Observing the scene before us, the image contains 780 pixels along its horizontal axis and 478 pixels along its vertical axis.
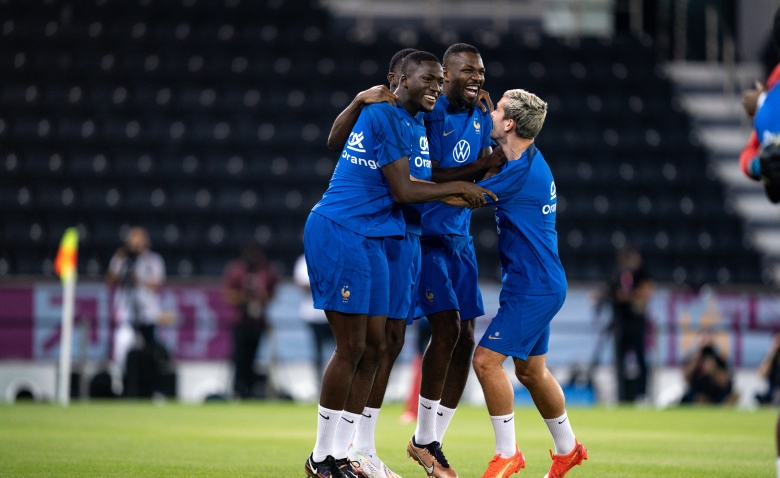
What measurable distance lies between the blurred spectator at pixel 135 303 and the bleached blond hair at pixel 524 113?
8944mm

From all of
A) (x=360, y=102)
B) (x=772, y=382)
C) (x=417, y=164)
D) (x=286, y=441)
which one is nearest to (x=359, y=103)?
(x=360, y=102)

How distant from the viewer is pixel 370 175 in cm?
536

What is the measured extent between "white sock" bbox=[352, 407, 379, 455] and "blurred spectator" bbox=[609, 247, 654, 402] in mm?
8993

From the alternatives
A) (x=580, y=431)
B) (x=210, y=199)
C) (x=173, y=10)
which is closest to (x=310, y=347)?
(x=210, y=199)

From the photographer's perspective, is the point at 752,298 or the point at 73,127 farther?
the point at 73,127

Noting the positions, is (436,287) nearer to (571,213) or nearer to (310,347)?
(310,347)

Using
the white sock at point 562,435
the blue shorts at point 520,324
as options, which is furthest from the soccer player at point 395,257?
the white sock at point 562,435

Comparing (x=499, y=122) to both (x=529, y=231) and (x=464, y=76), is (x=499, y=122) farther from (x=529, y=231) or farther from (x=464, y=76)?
(x=529, y=231)

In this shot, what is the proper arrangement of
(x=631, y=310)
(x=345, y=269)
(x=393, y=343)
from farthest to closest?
(x=631, y=310)
(x=393, y=343)
(x=345, y=269)

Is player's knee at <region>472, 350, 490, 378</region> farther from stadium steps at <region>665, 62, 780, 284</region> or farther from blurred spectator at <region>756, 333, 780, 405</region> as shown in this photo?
stadium steps at <region>665, 62, 780, 284</region>

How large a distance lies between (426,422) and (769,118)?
2554 millimetres

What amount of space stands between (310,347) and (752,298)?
626 centimetres

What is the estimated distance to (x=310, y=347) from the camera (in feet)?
46.8

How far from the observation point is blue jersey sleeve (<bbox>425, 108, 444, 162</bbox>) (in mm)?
5961
